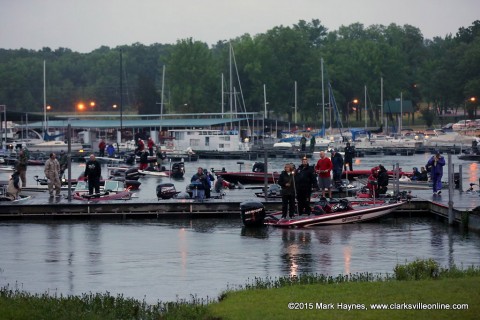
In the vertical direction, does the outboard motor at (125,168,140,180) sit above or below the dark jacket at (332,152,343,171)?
below

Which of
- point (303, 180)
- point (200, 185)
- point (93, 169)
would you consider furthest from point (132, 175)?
point (303, 180)

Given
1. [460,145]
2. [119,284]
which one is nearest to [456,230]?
[119,284]

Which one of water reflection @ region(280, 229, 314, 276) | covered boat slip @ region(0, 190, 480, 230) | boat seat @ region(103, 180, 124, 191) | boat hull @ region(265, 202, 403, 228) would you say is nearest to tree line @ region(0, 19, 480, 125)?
boat seat @ region(103, 180, 124, 191)

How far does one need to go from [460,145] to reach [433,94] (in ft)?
166

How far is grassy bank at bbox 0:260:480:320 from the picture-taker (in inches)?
724

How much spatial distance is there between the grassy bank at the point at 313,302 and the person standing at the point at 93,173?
20.4m

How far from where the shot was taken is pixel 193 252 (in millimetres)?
31359

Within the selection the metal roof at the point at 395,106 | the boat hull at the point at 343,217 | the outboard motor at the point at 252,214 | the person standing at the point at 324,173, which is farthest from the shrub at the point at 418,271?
the metal roof at the point at 395,106

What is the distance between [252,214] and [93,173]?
30.4 feet

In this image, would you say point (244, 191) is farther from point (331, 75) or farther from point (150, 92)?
point (150, 92)

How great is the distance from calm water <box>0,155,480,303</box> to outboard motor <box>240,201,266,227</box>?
713 millimetres

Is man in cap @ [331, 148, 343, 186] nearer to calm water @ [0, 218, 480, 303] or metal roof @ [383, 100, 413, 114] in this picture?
calm water @ [0, 218, 480, 303]

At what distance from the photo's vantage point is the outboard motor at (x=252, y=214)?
36.4 m

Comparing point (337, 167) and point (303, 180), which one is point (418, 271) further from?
point (337, 167)
